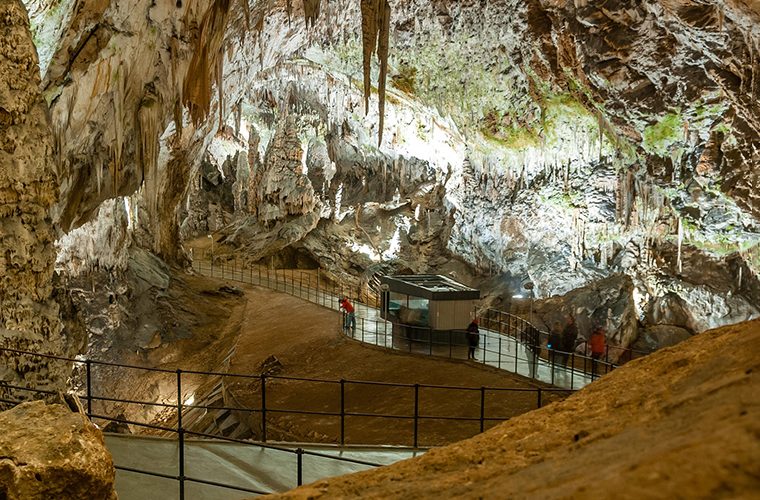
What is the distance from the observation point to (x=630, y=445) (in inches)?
80.2

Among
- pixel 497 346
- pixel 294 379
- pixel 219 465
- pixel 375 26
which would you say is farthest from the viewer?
pixel 497 346

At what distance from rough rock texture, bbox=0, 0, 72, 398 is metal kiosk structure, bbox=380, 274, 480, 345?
7.50m

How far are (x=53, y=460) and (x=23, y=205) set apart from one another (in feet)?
16.6

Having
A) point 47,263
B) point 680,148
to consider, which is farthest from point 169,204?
point 680,148

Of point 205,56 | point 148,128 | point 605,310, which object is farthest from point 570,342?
point 148,128

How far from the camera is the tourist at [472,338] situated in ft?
42.3

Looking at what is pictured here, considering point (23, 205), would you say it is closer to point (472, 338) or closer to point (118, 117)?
point (118, 117)

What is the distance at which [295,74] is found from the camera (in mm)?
22656

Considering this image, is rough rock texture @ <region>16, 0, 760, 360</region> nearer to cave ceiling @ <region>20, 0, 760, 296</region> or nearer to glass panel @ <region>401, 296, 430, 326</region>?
cave ceiling @ <region>20, 0, 760, 296</region>

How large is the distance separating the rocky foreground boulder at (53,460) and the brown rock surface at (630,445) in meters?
1.40

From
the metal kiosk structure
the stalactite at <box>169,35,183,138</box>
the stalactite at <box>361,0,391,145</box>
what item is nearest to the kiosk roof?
the metal kiosk structure

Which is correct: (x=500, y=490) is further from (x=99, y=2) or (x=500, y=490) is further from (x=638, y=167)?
(x=638, y=167)

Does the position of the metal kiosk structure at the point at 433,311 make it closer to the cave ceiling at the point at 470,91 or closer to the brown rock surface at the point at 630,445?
the cave ceiling at the point at 470,91

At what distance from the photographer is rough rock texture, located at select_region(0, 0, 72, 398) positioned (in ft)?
23.7
